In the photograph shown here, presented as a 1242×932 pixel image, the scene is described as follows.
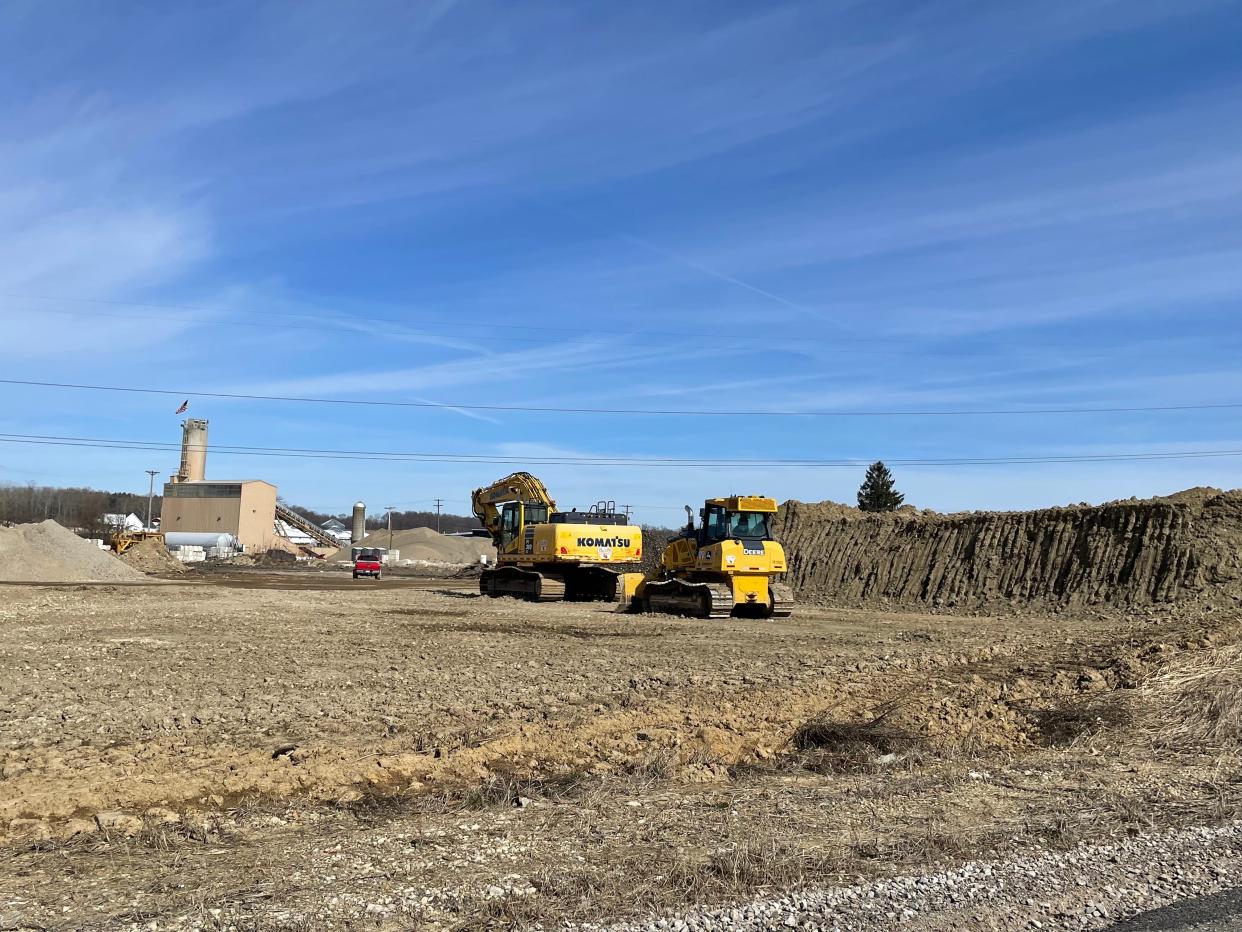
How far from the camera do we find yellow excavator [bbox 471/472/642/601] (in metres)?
31.0

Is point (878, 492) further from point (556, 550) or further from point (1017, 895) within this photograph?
point (1017, 895)

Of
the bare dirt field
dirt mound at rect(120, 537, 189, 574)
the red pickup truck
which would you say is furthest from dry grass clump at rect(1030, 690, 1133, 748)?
dirt mound at rect(120, 537, 189, 574)

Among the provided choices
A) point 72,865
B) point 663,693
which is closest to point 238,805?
point 72,865

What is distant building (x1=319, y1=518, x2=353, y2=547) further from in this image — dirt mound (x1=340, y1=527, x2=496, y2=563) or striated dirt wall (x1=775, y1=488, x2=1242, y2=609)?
striated dirt wall (x1=775, y1=488, x2=1242, y2=609)

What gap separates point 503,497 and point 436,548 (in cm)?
6528

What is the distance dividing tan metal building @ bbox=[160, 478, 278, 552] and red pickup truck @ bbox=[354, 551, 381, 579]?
41540mm

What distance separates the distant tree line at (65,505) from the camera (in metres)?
143

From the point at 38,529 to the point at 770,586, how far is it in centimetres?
3902

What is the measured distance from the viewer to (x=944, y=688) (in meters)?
13.1

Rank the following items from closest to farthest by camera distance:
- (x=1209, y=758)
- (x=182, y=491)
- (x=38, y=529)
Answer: (x=1209, y=758), (x=38, y=529), (x=182, y=491)

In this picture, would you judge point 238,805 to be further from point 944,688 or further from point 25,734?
point 944,688

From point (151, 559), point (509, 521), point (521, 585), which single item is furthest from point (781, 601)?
point (151, 559)

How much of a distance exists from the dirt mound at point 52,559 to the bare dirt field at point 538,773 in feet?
103

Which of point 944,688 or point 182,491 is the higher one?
point 182,491
